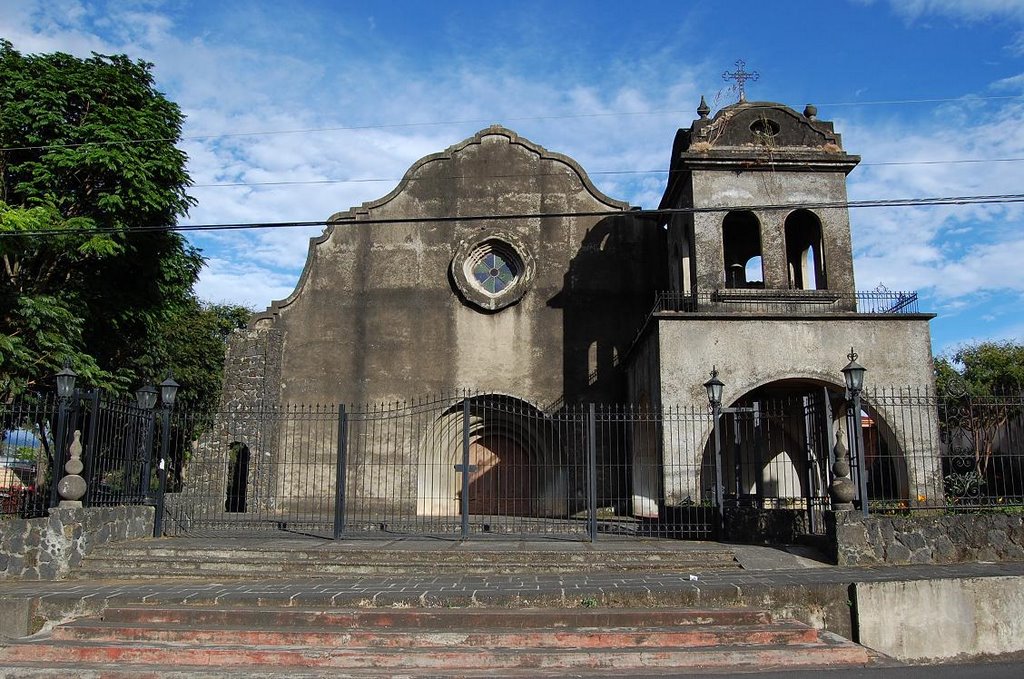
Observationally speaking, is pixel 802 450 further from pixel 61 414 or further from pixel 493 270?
pixel 61 414

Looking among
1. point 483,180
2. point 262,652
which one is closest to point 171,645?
point 262,652

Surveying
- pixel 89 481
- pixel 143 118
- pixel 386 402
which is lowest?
pixel 89 481

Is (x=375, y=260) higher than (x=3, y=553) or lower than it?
higher

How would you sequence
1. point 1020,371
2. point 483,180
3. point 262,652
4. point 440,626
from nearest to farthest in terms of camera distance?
point 262,652 < point 440,626 < point 483,180 < point 1020,371

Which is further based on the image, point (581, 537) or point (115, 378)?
point (115, 378)

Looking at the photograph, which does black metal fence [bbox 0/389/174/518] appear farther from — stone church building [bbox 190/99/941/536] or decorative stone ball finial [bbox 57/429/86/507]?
stone church building [bbox 190/99/941/536]

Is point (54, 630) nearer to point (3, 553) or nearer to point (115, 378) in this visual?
point (3, 553)

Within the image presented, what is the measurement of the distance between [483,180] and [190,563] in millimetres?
13724

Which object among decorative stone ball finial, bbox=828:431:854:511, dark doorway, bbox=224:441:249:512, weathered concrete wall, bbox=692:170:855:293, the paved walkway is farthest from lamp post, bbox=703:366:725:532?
dark doorway, bbox=224:441:249:512

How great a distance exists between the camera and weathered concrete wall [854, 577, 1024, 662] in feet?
28.7

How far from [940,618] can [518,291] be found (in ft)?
45.4

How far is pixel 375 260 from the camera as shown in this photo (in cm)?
2167

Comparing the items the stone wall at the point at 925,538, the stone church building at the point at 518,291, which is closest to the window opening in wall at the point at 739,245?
the stone church building at the point at 518,291

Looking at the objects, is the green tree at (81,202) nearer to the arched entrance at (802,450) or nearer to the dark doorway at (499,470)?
the dark doorway at (499,470)
